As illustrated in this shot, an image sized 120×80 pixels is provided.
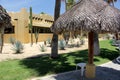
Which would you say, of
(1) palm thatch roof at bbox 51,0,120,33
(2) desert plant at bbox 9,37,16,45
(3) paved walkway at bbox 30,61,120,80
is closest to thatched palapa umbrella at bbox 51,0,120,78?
(1) palm thatch roof at bbox 51,0,120,33

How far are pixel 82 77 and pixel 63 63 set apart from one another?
317cm

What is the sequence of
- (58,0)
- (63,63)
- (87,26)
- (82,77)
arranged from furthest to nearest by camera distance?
(58,0), (63,63), (82,77), (87,26)

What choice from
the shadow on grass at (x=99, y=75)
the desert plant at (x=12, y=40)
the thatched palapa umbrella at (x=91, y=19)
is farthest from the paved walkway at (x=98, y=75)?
the desert plant at (x=12, y=40)

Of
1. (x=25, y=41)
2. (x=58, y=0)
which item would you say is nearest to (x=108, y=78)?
(x=58, y=0)

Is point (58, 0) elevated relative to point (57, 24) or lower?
elevated

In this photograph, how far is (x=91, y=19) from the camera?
29.5 feet

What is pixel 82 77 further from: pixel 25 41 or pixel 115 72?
pixel 25 41

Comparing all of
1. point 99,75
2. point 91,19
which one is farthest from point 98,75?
point 91,19

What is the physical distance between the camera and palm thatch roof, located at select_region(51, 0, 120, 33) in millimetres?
8984

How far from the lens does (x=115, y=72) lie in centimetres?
1205

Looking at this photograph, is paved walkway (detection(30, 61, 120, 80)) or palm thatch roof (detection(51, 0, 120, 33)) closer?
palm thatch roof (detection(51, 0, 120, 33))

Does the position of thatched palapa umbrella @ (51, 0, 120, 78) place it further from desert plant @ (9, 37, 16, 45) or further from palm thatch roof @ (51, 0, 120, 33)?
desert plant @ (9, 37, 16, 45)

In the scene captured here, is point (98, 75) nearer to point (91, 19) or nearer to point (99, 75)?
point (99, 75)

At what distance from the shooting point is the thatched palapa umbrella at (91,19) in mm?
8987
